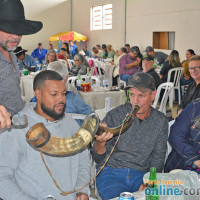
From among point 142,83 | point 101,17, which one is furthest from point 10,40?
point 101,17

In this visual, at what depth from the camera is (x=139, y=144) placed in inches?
86.7

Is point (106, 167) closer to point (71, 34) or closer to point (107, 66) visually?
point (107, 66)

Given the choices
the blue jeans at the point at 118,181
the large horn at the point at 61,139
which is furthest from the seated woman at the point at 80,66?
the large horn at the point at 61,139

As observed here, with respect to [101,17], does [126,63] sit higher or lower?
lower

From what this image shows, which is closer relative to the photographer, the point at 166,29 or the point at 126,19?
the point at 166,29

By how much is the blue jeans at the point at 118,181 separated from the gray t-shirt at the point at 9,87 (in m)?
0.79

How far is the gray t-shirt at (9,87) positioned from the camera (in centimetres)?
215

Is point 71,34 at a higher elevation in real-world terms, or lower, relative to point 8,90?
higher

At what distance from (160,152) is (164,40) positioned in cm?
859

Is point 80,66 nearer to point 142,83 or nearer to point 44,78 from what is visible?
point 142,83

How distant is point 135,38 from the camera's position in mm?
11586

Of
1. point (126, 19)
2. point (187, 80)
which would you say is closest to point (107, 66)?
point (187, 80)

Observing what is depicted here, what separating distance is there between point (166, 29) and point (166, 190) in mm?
8892

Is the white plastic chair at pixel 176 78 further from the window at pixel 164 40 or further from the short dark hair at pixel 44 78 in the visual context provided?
the short dark hair at pixel 44 78
